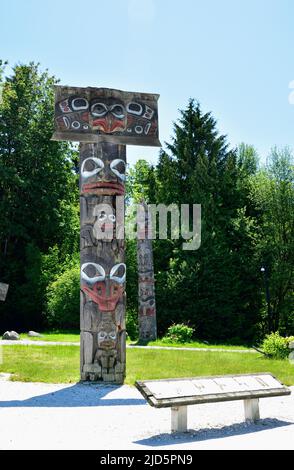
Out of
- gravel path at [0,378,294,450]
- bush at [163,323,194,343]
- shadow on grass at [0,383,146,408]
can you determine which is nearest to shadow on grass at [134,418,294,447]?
gravel path at [0,378,294,450]

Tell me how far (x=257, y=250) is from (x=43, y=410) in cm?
1999

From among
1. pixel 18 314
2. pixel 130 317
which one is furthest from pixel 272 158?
pixel 18 314

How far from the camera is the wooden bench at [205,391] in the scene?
6.50m

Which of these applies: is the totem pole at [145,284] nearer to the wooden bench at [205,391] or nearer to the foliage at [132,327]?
the foliage at [132,327]

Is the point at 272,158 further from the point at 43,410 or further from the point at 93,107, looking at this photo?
the point at 43,410

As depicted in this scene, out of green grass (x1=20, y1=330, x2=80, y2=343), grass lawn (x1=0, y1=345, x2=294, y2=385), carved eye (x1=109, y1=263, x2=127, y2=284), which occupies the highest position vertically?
carved eye (x1=109, y1=263, x2=127, y2=284)

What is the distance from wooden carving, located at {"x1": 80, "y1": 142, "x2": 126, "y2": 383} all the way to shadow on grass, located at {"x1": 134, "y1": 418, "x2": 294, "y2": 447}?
3.74 metres

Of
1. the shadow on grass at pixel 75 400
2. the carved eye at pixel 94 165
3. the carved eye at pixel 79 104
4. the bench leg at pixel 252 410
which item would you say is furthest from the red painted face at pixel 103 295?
the bench leg at pixel 252 410

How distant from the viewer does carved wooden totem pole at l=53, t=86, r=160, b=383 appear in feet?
33.2

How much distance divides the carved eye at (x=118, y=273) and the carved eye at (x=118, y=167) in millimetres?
1890

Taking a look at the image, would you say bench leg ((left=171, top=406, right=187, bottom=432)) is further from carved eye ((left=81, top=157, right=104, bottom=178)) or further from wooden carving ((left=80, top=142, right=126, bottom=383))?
carved eye ((left=81, top=157, right=104, bottom=178))

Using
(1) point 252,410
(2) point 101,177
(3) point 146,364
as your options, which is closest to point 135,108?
(2) point 101,177

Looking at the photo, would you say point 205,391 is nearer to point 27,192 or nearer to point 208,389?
point 208,389

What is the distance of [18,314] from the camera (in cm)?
2894
